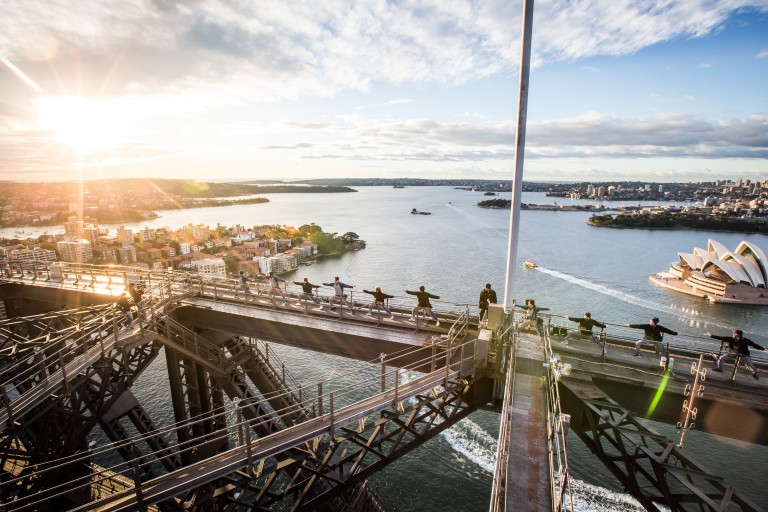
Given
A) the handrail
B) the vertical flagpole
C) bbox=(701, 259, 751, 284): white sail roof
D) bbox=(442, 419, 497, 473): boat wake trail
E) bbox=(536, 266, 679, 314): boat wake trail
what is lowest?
bbox=(442, 419, 497, 473): boat wake trail

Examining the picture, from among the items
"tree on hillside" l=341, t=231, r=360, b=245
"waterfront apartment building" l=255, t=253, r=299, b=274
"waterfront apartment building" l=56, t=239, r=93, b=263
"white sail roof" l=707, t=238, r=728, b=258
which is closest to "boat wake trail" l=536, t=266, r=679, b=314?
"white sail roof" l=707, t=238, r=728, b=258

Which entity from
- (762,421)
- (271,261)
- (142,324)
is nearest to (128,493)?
(142,324)

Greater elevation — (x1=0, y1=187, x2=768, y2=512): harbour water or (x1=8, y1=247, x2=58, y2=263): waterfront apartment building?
(x1=8, y1=247, x2=58, y2=263): waterfront apartment building

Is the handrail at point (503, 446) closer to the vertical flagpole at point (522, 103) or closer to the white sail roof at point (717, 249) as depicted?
the vertical flagpole at point (522, 103)

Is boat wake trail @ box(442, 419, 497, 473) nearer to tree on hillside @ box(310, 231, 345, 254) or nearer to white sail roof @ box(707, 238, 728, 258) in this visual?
white sail roof @ box(707, 238, 728, 258)

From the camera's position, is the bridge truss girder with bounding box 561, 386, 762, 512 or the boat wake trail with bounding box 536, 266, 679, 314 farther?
the boat wake trail with bounding box 536, 266, 679, 314

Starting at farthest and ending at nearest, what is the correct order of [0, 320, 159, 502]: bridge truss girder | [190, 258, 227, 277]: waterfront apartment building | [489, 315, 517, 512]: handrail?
[190, 258, 227, 277]: waterfront apartment building
[0, 320, 159, 502]: bridge truss girder
[489, 315, 517, 512]: handrail

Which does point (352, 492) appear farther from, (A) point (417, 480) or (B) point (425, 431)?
(A) point (417, 480)

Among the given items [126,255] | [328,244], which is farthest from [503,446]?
[328,244]
